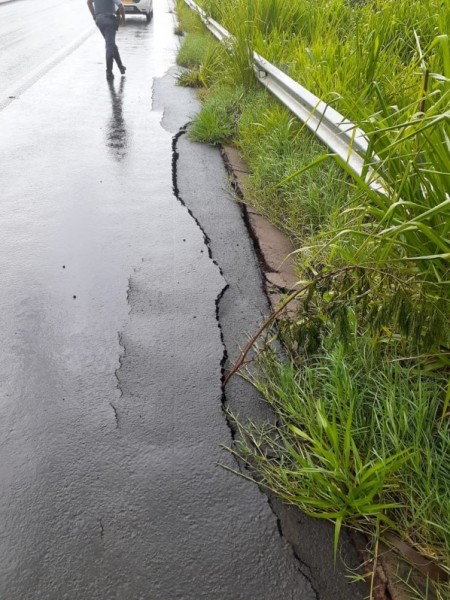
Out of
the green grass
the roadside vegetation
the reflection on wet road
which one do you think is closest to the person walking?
the reflection on wet road

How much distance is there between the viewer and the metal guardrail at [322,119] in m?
3.10

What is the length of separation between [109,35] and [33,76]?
157 cm

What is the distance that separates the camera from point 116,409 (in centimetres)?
261

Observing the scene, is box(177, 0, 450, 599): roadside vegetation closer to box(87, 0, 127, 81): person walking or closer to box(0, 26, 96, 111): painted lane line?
box(0, 26, 96, 111): painted lane line

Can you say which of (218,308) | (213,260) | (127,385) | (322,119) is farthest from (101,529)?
(322,119)

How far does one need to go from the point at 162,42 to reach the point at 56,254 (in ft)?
43.6

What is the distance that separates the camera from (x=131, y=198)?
5062 millimetres

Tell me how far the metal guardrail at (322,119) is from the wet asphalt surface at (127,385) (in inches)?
36.6

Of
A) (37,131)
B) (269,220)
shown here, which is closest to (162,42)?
(37,131)

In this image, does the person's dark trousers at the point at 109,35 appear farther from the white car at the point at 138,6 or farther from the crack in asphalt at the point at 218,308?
the white car at the point at 138,6

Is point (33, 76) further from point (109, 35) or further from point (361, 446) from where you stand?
point (361, 446)

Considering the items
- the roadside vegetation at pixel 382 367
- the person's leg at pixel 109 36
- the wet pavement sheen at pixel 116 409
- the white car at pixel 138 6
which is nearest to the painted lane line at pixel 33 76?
the person's leg at pixel 109 36

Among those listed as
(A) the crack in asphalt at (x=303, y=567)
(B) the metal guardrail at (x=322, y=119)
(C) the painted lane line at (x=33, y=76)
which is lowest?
(C) the painted lane line at (x=33, y=76)

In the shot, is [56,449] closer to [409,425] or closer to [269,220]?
[409,425]
